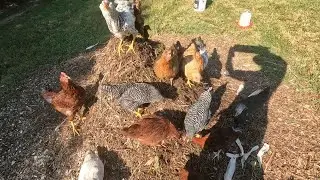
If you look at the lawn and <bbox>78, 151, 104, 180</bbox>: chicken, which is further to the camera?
the lawn

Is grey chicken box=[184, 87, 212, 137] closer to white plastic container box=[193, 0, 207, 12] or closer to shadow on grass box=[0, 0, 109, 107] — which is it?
shadow on grass box=[0, 0, 109, 107]

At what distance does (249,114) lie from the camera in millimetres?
5461

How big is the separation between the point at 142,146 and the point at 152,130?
0.47 meters

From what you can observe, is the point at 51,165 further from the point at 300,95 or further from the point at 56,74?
the point at 300,95

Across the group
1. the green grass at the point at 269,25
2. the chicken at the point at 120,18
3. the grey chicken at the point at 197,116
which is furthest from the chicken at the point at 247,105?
the chicken at the point at 120,18

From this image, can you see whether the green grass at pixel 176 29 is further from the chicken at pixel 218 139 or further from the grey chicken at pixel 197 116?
the grey chicken at pixel 197 116

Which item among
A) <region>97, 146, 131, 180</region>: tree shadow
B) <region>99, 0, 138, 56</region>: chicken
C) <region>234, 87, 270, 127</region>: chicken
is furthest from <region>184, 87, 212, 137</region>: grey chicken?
<region>99, 0, 138, 56</region>: chicken

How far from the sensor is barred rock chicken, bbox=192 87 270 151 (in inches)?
184

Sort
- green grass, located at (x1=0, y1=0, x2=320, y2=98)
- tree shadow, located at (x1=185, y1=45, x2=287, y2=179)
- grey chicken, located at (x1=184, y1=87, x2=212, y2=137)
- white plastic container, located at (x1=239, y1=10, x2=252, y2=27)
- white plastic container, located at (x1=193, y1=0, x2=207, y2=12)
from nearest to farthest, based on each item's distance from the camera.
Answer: grey chicken, located at (x1=184, y1=87, x2=212, y2=137) → tree shadow, located at (x1=185, y1=45, x2=287, y2=179) → green grass, located at (x1=0, y1=0, x2=320, y2=98) → white plastic container, located at (x1=239, y1=10, x2=252, y2=27) → white plastic container, located at (x1=193, y1=0, x2=207, y2=12)

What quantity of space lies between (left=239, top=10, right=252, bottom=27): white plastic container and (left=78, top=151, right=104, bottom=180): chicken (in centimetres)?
524

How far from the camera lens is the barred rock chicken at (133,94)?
4.79 metres

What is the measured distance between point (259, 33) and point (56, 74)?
485 centimetres

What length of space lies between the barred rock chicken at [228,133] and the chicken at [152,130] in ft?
1.50

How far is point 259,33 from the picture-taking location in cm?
805
